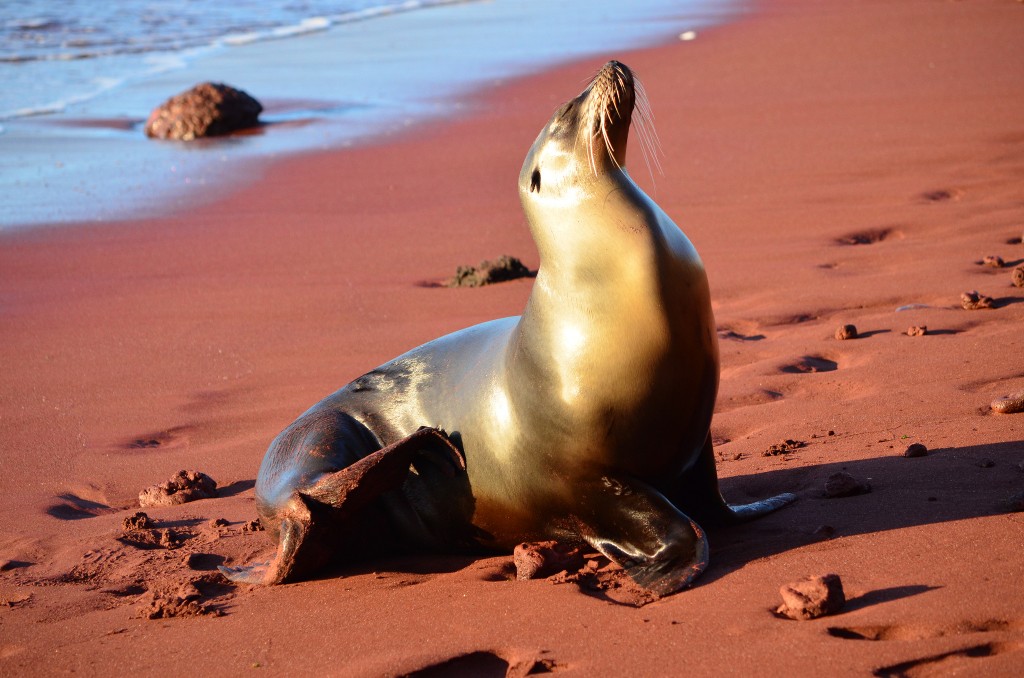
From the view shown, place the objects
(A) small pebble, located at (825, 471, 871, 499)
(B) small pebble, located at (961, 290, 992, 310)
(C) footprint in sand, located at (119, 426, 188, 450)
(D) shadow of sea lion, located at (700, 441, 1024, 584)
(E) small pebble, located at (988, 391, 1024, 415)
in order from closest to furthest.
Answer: (D) shadow of sea lion, located at (700, 441, 1024, 584) → (A) small pebble, located at (825, 471, 871, 499) → (E) small pebble, located at (988, 391, 1024, 415) → (C) footprint in sand, located at (119, 426, 188, 450) → (B) small pebble, located at (961, 290, 992, 310)

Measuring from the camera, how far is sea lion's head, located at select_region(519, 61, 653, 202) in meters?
3.66

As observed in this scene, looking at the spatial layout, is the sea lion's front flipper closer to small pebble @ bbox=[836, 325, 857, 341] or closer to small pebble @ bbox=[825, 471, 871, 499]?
small pebble @ bbox=[825, 471, 871, 499]

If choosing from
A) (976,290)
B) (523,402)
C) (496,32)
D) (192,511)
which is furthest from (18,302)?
(496,32)

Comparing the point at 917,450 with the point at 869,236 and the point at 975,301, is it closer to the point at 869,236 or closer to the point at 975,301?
the point at 975,301

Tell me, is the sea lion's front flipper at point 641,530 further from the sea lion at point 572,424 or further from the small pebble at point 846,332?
the small pebble at point 846,332

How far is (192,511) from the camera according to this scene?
4.74m

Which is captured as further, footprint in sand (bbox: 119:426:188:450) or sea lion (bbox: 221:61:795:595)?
footprint in sand (bbox: 119:426:188:450)

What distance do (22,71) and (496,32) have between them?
328 inches

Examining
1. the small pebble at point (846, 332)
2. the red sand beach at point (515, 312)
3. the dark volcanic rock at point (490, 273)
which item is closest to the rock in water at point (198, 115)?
the red sand beach at point (515, 312)

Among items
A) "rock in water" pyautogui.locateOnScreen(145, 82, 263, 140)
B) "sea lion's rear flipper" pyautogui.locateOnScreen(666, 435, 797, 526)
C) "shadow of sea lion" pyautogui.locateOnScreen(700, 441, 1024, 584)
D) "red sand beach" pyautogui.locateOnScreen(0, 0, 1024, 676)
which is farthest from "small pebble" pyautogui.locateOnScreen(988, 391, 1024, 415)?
"rock in water" pyautogui.locateOnScreen(145, 82, 263, 140)

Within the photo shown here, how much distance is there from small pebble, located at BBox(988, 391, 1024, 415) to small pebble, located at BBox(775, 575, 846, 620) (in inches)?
69.0

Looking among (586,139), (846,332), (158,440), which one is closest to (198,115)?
(158,440)

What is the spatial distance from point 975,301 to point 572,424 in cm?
322

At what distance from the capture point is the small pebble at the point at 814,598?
9.89 feet
